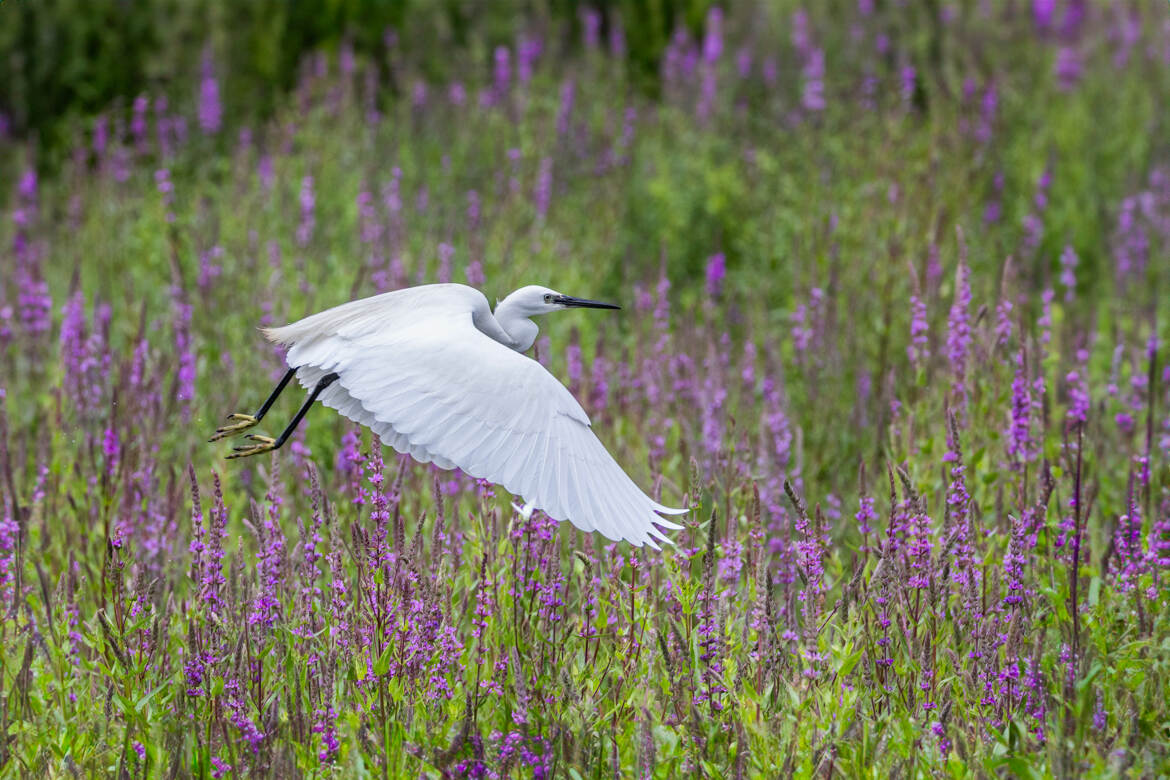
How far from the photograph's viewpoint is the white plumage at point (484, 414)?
2658 millimetres

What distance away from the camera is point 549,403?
9.23ft

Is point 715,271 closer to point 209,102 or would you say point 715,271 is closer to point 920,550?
point 209,102

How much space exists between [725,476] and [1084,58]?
262 inches

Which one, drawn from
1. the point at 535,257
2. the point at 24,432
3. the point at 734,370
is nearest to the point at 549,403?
the point at 24,432

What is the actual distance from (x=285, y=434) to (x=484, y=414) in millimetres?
666

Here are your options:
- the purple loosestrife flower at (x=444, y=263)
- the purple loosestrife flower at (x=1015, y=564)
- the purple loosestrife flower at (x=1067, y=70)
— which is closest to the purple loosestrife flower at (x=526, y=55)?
the purple loosestrife flower at (x=444, y=263)

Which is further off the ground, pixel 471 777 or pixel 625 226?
pixel 625 226

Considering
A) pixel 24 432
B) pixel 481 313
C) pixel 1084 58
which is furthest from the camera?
pixel 1084 58

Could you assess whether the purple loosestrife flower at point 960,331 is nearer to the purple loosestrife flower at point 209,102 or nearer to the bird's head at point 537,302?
the bird's head at point 537,302

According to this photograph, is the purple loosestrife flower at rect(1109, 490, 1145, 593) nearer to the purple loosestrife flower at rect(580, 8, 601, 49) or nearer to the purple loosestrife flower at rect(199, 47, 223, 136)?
the purple loosestrife flower at rect(199, 47, 223, 136)

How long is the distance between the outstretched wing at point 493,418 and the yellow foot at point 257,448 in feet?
1.70

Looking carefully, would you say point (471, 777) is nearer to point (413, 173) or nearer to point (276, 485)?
point (276, 485)

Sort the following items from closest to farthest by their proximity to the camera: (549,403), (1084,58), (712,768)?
(712,768)
(549,403)
(1084,58)

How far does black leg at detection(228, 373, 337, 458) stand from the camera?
3123 millimetres
